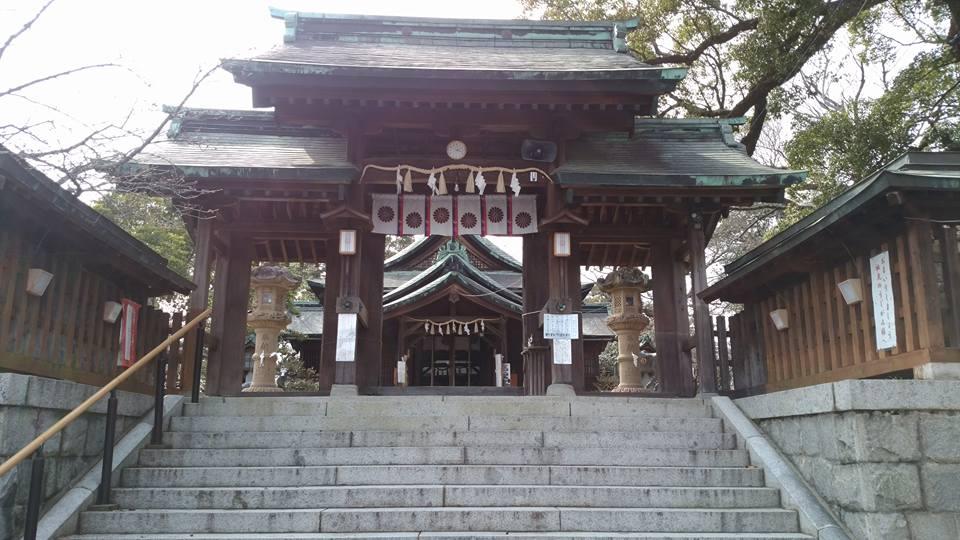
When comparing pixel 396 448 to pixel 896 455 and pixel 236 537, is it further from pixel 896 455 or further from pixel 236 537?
pixel 896 455

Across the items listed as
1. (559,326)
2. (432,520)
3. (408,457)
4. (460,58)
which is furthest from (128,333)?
(460,58)

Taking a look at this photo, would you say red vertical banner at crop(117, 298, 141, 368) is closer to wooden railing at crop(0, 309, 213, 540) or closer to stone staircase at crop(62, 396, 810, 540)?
wooden railing at crop(0, 309, 213, 540)

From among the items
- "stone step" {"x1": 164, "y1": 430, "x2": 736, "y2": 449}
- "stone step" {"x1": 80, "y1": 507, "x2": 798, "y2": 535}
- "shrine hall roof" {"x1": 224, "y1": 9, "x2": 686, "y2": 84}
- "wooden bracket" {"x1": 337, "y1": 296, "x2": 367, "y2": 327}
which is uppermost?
"shrine hall roof" {"x1": 224, "y1": 9, "x2": 686, "y2": 84}

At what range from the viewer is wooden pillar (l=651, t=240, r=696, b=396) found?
35.0ft

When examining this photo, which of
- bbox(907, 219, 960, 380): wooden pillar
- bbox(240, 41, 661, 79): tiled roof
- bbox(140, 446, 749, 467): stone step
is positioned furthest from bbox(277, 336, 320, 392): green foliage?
bbox(907, 219, 960, 380): wooden pillar

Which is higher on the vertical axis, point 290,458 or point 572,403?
point 572,403

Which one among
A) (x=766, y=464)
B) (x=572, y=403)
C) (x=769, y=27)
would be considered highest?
(x=769, y=27)

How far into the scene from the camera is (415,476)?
6156mm

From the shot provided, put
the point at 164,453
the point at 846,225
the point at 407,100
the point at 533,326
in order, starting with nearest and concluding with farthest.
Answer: the point at 846,225
the point at 164,453
the point at 407,100
the point at 533,326

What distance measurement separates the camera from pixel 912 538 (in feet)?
16.4

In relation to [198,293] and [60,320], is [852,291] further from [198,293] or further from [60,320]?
[198,293]

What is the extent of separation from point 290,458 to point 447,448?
1417mm

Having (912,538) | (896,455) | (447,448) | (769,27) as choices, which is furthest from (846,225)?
(769,27)

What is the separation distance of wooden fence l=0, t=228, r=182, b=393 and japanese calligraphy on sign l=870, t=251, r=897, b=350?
6831 millimetres
